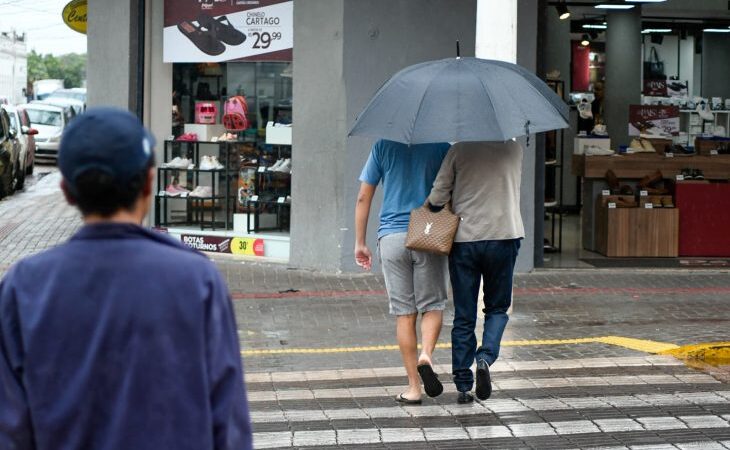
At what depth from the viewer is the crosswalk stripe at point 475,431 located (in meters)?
6.80

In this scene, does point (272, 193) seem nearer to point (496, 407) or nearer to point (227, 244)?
point (227, 244)

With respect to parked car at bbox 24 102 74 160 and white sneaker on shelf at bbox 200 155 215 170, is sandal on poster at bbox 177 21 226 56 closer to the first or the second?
white sneaker on shelf at bbox 200 155 215 170

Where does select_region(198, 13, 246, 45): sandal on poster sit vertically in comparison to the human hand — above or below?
above

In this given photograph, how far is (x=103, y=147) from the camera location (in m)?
2.96

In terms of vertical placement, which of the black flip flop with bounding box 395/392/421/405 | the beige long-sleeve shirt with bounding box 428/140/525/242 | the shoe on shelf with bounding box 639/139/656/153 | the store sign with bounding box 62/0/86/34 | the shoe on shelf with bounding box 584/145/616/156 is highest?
the store sign with bounding box 62/0/86/34

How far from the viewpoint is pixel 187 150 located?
14.9 m

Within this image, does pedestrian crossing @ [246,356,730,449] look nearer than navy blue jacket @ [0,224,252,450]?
No

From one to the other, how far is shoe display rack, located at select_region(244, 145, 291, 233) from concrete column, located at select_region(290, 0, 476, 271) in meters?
0.54

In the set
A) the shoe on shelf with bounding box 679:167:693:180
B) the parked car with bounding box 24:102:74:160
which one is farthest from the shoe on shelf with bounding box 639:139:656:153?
the parked car with bounding box 24:102:74:160

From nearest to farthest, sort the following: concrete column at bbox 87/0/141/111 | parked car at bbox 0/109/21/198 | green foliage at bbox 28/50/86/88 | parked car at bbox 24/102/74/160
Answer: concrete column at bbox 87/0/141/111 → parked car at bbox 0/109/21/198 → parked car at bbox 24/102/74/160 → green foliage at bbox 28/50/86/88

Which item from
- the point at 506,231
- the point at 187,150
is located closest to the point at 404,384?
the point at 506,231

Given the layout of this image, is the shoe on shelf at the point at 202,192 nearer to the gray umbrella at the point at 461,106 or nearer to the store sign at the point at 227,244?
the store sign at the point at 227,244

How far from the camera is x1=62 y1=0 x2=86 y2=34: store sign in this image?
16578 mm

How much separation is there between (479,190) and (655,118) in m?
11.5
